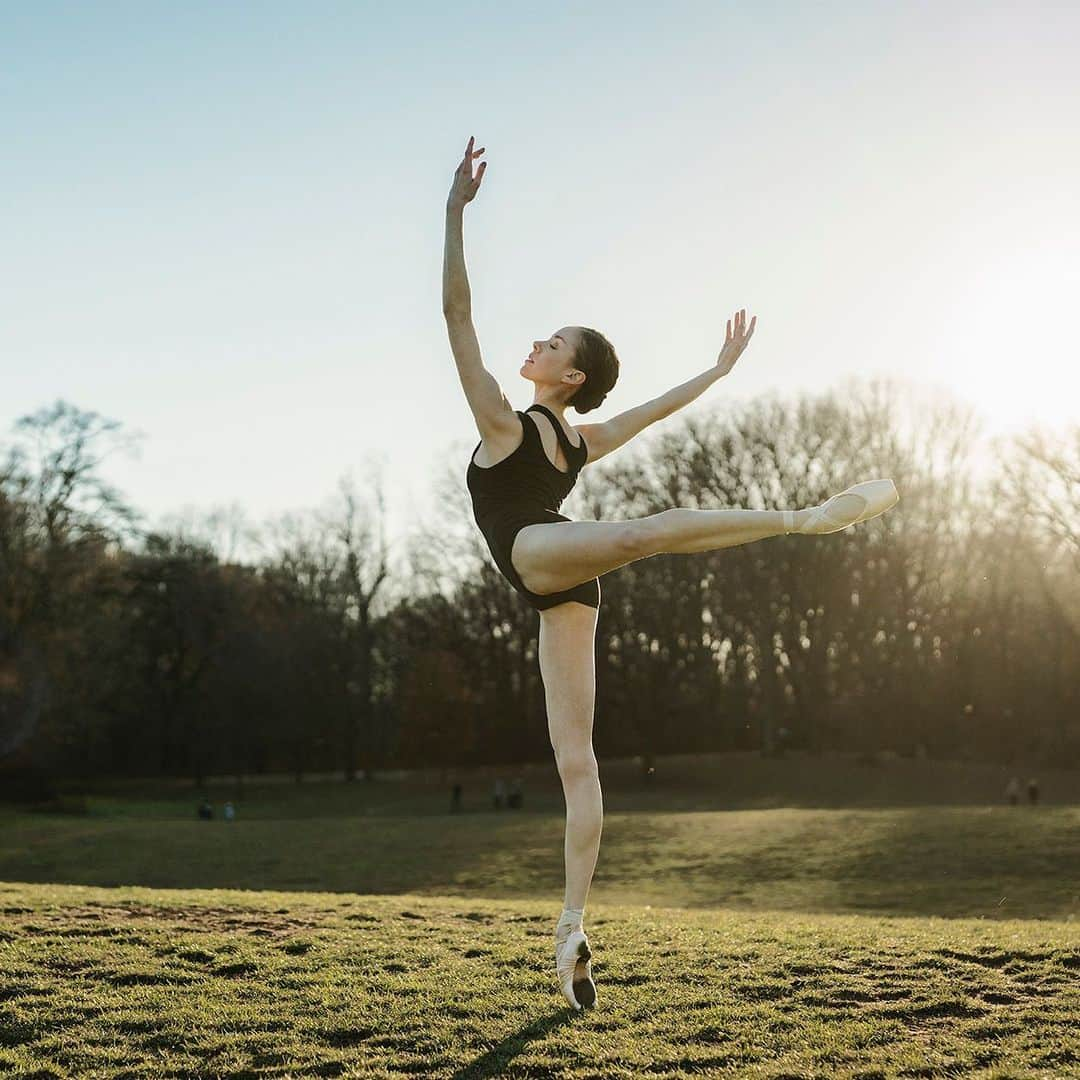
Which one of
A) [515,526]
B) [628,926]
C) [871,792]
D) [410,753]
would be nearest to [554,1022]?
[515,526]

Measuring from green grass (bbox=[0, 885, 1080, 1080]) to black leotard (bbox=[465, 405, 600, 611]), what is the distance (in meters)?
1.82

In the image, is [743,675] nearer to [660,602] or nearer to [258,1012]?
[660,602]

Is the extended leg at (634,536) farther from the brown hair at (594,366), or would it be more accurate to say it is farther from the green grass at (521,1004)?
the green grass at (521,1004)

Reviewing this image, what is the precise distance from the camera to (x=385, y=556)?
57375 millimetres

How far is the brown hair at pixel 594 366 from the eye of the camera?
5590 mm

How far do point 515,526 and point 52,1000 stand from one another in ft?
10.4

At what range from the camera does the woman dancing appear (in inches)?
190

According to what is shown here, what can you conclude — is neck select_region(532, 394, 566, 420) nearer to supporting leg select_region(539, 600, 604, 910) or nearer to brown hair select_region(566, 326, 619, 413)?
brown hair select_region(566, 326, 619, 413)

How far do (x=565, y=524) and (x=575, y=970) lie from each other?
195 cm

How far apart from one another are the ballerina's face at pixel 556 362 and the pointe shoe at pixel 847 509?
1.28 meters

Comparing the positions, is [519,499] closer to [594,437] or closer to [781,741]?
[594,437]

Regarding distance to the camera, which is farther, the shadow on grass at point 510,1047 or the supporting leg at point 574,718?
the supporting leg at point 574,718

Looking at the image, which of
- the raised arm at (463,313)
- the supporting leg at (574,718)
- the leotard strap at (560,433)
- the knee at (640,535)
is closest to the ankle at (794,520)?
the knee at (640,535)


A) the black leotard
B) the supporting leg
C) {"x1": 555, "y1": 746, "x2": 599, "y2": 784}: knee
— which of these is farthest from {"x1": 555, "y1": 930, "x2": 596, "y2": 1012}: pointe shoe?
the black leotard
